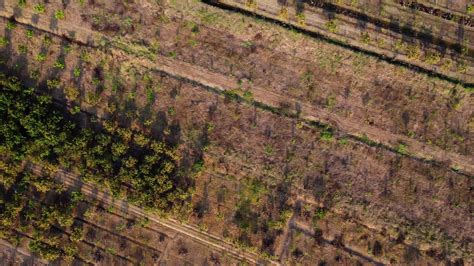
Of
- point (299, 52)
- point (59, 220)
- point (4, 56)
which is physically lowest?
point (59, 220)

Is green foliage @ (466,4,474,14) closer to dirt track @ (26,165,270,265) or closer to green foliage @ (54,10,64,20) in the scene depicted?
dirt track @ (26,165,270,265)

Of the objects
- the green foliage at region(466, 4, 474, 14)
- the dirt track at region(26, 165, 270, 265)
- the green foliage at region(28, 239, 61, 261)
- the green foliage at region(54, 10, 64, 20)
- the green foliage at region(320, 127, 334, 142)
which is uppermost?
the green foliage at region(466, 4, 474, 14)

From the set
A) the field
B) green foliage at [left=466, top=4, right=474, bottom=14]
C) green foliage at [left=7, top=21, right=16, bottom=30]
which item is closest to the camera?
the field

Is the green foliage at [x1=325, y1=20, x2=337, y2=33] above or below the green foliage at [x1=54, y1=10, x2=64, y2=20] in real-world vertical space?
above

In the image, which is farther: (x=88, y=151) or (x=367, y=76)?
(x=367, y=76)

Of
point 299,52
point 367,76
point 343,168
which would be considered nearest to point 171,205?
point 343,168

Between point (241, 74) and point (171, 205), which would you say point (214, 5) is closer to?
point (241, 74)

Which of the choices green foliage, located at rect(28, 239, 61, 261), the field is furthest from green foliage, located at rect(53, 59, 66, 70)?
green foliage, located at rect(28, 239, 61, 261)

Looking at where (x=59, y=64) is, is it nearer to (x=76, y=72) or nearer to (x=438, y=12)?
(x=76, y=72)

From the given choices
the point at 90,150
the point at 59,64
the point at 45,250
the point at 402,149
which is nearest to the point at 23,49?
the point at 59,64
